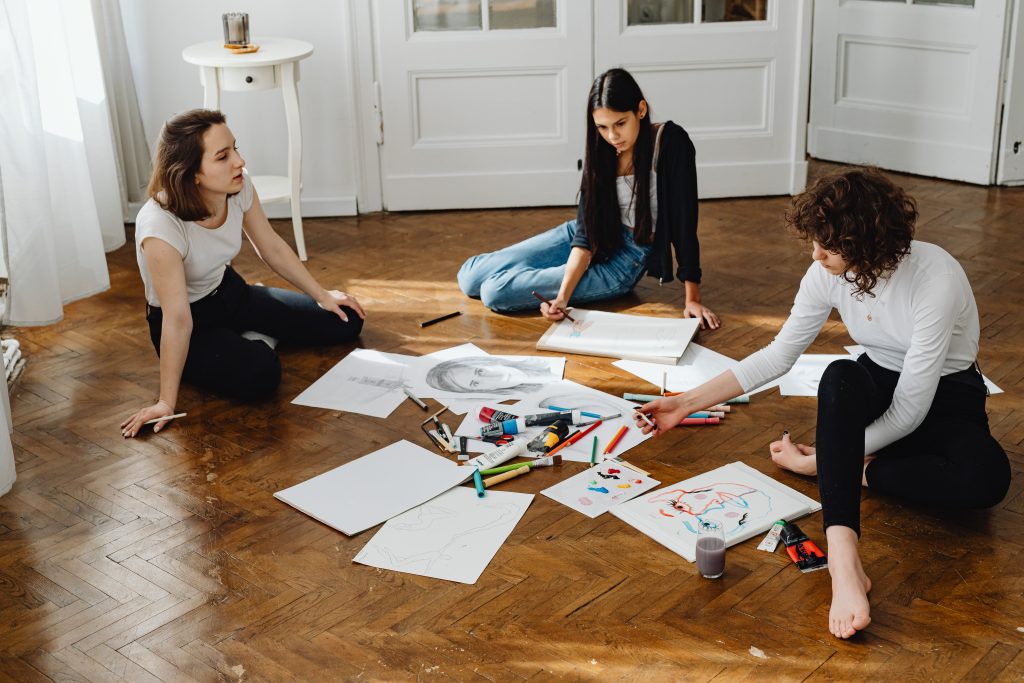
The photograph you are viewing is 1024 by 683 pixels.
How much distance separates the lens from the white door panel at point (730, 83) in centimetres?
466

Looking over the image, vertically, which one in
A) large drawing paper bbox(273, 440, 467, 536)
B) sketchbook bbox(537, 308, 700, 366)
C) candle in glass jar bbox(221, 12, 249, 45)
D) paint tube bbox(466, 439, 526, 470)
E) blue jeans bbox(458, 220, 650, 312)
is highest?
candle in glass jar bbox(221, 12, 249, 45)

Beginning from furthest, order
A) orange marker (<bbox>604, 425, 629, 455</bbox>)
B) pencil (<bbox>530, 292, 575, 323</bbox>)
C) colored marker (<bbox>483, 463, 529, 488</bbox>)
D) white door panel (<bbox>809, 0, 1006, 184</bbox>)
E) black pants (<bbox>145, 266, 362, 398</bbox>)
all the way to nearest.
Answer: white door panel (<bbox>809, 0, 1006, 184</bbox>) < pencil (<bbox>530, 292, 575, 323</bbox>) < black pants (<bbox>145, 266, 362, 398</bbox>) < orange marker (<bbox>604, 425, 629, 455</bbox>) < colored marker (<bbox>483, 463, 529, 488</bbox>)

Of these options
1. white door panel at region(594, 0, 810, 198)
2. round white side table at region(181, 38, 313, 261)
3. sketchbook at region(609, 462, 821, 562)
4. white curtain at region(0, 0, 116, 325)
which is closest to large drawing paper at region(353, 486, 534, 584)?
sketchbook at region(609, 462, 821, 562)

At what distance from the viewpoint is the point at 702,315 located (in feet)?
11.6

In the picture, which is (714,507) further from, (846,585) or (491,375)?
(491,375)

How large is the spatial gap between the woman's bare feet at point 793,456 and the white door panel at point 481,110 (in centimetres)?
240

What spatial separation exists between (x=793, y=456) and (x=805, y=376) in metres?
0.57

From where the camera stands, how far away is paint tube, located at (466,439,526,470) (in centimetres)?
269

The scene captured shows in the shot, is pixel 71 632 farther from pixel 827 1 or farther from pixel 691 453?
pixel 827 1

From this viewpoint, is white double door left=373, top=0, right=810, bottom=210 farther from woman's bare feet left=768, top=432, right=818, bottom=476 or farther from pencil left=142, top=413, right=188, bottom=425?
woman's bare feet left=768, top=432, right=818, bottom=476

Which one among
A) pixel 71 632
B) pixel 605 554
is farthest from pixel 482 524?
pixel 71 632

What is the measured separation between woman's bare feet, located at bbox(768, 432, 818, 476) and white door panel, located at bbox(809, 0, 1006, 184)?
9.33 feet

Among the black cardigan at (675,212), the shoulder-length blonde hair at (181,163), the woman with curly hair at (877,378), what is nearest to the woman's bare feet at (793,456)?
the woman with curly hair at (877,378)

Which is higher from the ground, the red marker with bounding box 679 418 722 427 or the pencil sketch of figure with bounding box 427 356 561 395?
the pencil sketch of figure with bounding box 427 356 561 395
